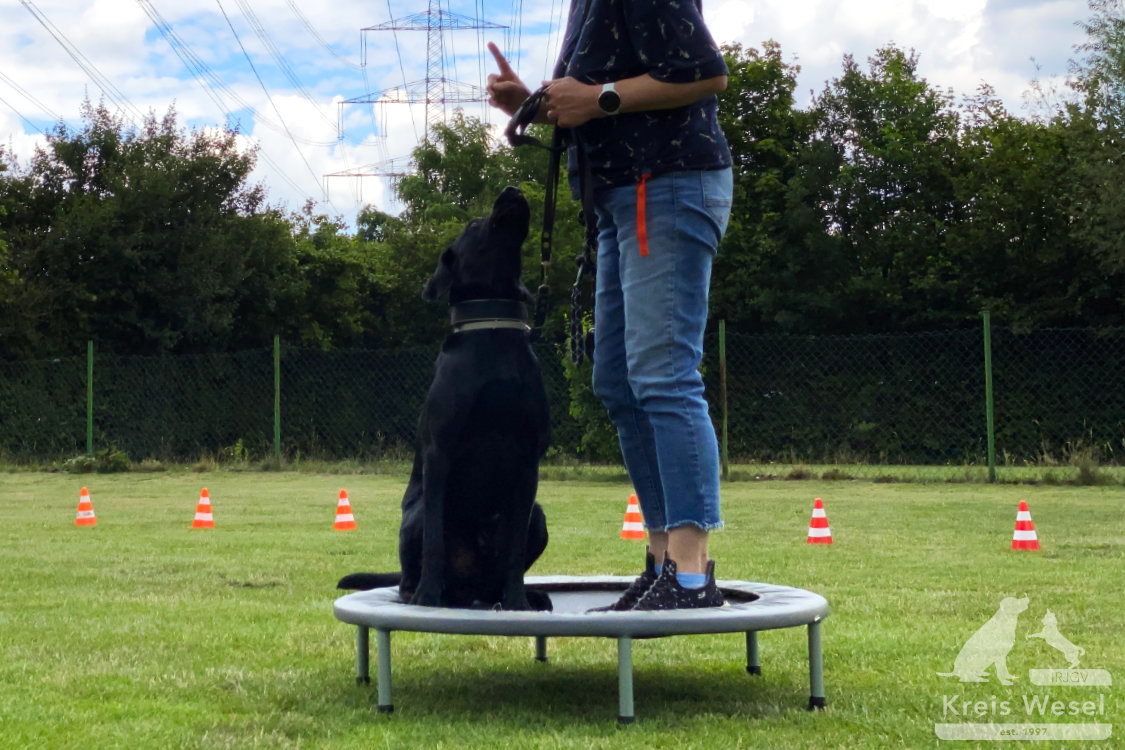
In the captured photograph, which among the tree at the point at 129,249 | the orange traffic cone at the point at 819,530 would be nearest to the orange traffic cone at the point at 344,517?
the orange traffic cone at the point at 819,530

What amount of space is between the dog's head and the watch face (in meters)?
0.45

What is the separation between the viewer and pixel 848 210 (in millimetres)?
23281

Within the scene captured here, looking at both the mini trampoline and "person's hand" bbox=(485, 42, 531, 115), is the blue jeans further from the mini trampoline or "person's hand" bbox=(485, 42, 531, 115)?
"person's hand" bbox=(485, 42, 531, 115)

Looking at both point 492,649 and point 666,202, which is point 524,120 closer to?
point 666,202

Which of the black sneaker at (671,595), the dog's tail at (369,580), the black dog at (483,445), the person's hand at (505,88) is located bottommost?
the dog's tail at (369,580)

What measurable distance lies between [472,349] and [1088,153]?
17658 millimetres

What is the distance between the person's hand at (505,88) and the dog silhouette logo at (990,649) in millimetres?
2106

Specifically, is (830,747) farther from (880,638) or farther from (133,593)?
(133,593)

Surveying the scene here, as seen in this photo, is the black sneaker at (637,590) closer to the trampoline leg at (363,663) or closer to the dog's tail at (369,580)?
the trampoline leg at (363,663)

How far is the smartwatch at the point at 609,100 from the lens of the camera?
3166 millimetres

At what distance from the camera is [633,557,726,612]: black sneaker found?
312cm

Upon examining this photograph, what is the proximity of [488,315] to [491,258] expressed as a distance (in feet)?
0.72

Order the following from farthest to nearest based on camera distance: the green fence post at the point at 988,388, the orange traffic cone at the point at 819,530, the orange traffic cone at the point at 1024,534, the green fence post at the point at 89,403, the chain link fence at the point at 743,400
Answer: the green fence post at the point at 89,403
the chain link fence at the point at 743,400
the green fence post at the point at 988,388
the orange traffic cone at the point at 819,530
the orange traffic cone at the point at 1024,534

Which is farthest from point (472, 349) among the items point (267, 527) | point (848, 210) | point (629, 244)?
point (848, 210)
